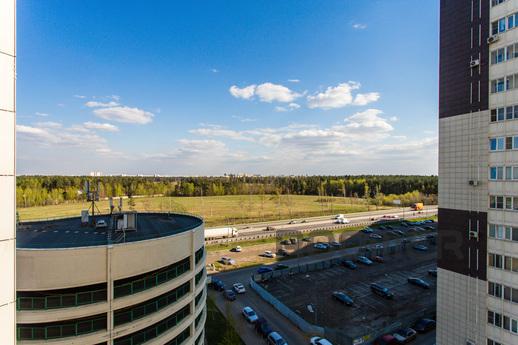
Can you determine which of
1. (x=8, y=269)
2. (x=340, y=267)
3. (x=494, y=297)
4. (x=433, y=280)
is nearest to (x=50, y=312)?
(x=8, y=269)

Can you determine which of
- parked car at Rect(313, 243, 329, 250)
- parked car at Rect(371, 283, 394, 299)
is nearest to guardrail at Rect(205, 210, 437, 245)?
parked car at Rect(313, 243, 329, 250)

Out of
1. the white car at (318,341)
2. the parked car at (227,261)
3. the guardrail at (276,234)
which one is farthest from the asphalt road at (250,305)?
the guardrail at (276,234)

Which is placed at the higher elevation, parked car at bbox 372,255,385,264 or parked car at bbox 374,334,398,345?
parked car at bbox 372,255,385,264

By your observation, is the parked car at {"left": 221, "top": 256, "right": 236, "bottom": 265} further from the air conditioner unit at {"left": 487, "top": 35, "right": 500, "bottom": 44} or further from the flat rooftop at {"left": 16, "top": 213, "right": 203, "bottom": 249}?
the air conditioner unit at {"left": 487, "top": 35, "right": 500, "bottom": 44}

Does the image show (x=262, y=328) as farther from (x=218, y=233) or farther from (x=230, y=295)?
(x=218, y=233)

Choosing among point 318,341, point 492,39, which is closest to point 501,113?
point 492,39

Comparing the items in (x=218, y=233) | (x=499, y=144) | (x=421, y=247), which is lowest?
(x=421, y=247)

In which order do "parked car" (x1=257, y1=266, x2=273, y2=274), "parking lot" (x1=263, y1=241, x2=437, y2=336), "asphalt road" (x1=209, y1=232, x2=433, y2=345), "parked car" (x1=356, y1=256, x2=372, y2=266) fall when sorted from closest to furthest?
"asphalt road" (x1=209, y1=232, x2=433, y2=345), "parking lot" (x1=263, y1=241, x2=437, y2=336), "parked car" (x1=257, y1=266, x2=273, y2=274), "parked car" (x1=356, y1=256, x2=372, y2=266)
